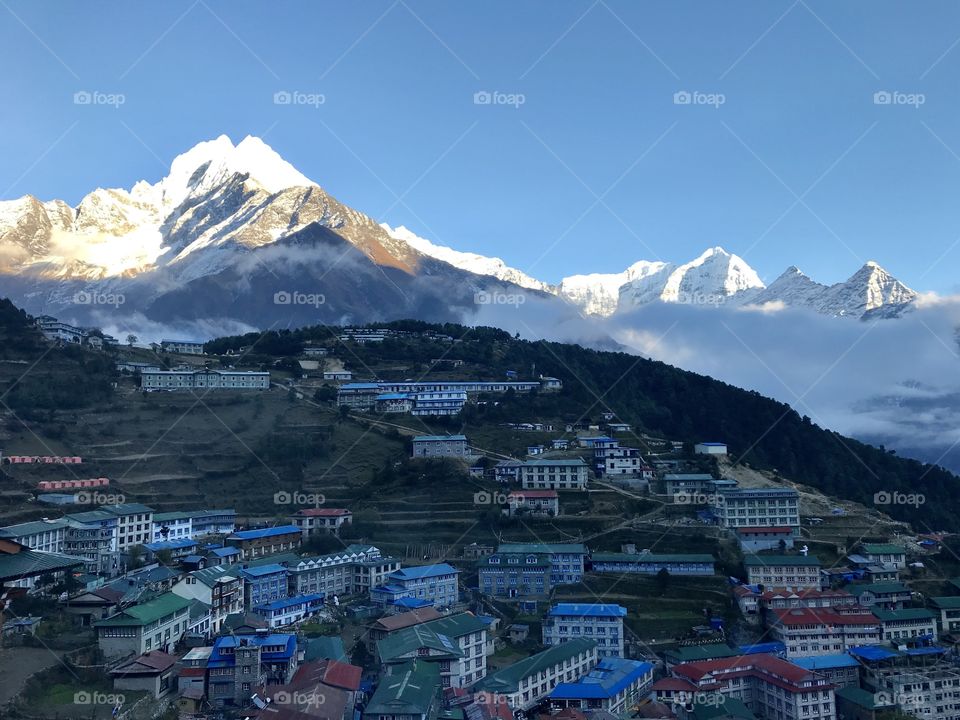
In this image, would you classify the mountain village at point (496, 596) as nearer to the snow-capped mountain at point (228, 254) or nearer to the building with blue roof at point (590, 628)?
the building with blue roof at point (590, 628)

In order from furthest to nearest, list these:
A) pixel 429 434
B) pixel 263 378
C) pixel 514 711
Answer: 1. pixel 263 378
2. pixel 429 434
3. pixel 514 711

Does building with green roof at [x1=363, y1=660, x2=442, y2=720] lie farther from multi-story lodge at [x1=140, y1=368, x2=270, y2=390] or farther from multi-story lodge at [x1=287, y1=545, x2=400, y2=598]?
multi-story lodge at [x1=140, y1=368, x2=270, y2=390]

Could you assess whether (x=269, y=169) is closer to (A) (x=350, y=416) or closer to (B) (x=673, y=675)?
(A) (x=350, y=416)

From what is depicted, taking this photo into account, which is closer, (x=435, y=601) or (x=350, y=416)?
(x=435, y=601)


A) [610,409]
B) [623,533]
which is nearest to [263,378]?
[610,409]

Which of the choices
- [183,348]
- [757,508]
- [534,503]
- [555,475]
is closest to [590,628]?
[534,503]

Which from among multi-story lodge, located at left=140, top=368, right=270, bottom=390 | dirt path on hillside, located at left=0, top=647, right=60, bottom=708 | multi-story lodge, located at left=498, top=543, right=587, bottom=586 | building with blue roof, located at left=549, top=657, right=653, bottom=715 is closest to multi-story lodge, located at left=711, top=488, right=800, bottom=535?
multi-story lodge, located at left=498, top=543, right=587, bottom=586

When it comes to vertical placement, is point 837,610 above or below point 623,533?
below
